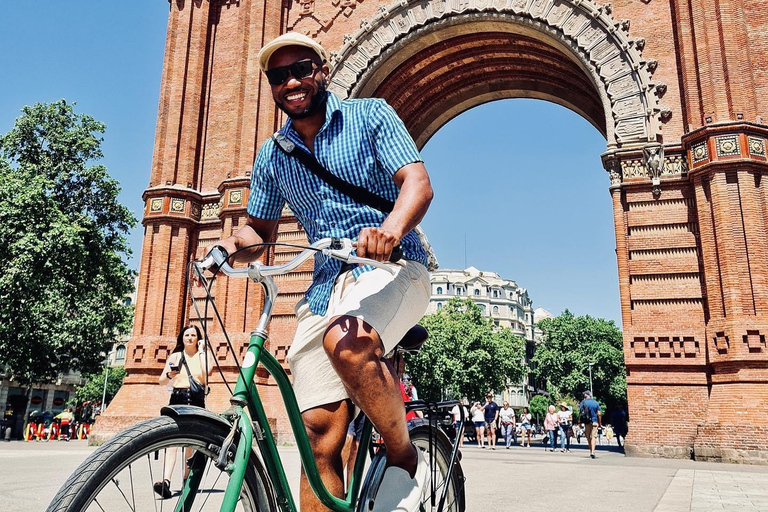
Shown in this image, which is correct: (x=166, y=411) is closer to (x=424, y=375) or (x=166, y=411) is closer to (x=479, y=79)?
(x=479, y=79)

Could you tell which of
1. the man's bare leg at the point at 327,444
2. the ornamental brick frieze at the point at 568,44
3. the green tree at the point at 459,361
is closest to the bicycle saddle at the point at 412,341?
the man's bare leg at the point at 327,444

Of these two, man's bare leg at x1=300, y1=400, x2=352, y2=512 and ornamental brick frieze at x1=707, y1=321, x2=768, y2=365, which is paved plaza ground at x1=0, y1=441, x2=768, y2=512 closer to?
ornamental brick frieze at x1=707, y1=321, x2=768, y2=365

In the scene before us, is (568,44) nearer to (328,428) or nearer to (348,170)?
(348,170)

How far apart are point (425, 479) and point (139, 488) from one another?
1192mm

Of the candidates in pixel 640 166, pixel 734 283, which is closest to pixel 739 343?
pixel 734 283

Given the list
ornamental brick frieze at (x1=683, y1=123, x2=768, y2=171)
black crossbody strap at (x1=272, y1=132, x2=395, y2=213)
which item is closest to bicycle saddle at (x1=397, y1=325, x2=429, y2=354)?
black crossbody strap at (x1=272, y1=132, x2=395, y2=213)


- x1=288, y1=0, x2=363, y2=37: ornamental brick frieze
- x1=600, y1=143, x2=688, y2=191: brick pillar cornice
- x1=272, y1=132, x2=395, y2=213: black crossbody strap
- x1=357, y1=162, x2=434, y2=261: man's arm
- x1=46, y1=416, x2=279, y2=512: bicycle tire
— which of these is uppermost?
x1=288, y1=0, x2=363, y2=37: ornamental brick frieze

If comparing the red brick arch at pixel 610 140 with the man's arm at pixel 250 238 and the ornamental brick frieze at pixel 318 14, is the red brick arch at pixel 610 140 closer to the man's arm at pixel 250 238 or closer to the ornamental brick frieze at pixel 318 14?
the ornamental brick frieze at pixel 318 14

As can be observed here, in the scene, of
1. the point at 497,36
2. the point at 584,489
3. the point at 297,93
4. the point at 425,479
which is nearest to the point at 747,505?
the point at 584,489

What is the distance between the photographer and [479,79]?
62.4 ft

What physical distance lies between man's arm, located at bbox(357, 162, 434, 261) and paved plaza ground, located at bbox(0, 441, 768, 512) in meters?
3.50

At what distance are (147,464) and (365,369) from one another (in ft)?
2.35

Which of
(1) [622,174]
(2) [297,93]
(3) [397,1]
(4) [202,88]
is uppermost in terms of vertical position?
(3) [397,1]

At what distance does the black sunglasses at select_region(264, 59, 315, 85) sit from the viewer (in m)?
2.40
